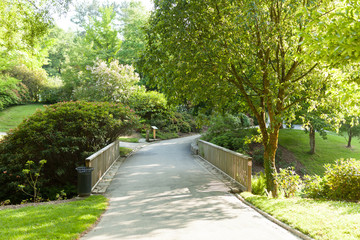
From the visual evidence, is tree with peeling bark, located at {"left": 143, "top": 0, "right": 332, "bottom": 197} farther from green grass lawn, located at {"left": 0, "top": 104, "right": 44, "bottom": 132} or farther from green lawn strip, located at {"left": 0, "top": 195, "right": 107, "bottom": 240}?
green grass lawn, located at {"left": 0, "top": 104, "right": 44, "bottom": 132}

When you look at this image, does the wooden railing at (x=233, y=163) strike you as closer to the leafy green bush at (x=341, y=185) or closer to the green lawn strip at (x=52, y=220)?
the leafy green bush at (x=341, y=185)

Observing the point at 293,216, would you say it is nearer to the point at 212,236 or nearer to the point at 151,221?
the point at 212,236

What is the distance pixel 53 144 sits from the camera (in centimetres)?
1065

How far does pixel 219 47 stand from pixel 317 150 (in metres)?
19.1

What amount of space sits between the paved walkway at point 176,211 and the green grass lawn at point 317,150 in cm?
1199

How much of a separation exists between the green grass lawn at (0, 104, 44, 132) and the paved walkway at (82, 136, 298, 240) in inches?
786

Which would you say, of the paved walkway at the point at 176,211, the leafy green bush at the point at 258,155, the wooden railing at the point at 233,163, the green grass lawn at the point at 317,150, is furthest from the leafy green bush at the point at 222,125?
the paved walkway at the point at 176,211

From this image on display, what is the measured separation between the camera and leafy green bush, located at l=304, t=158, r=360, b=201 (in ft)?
28.0

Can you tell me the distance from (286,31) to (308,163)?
1393cm

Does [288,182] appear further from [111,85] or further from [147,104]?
[147,104]

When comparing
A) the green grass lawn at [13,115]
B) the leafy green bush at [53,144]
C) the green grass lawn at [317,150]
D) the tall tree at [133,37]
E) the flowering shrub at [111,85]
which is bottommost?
the green grass lawn at [317,150]

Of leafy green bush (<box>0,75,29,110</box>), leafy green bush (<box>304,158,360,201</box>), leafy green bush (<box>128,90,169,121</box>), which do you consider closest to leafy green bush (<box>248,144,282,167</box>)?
leafy green bush (<box>304,158,360,201</box>)

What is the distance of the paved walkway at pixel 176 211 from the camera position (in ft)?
17.4

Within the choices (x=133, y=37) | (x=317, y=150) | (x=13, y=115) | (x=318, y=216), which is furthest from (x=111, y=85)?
(x=318, y=216)
